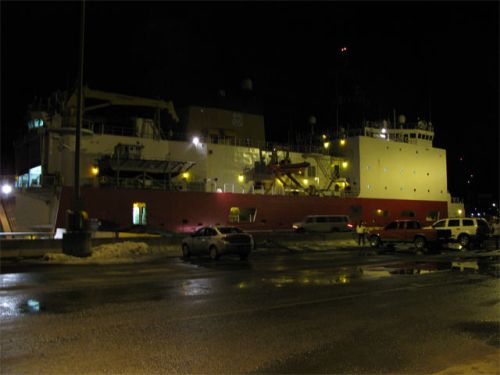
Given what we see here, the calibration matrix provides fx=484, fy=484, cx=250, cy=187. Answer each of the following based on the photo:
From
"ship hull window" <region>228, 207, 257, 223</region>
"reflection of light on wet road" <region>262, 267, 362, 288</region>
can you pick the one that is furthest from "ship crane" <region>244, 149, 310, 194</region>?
"reflection of light on wet road" <region>262, 267, 362, 288</region>

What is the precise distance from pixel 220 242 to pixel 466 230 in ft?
47.5

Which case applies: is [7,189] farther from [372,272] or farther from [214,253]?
[372,272]

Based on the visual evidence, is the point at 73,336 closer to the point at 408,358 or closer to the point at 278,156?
the point at 408,358

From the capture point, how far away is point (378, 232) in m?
26.8

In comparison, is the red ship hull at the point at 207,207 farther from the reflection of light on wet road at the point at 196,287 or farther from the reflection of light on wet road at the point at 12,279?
the reflection of light on wet road at the point at 196,287

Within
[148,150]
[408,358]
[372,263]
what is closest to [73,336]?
→ [408,358]

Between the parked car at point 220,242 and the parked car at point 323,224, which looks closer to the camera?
the parked car at point 220,242

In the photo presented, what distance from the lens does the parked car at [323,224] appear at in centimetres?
3322

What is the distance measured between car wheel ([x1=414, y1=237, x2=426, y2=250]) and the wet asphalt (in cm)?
1197

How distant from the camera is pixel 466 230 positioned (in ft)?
84.3

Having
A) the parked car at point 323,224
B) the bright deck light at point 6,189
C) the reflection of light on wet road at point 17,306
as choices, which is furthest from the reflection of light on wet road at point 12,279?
the parked car at point 323,224

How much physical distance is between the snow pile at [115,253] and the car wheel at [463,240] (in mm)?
15236

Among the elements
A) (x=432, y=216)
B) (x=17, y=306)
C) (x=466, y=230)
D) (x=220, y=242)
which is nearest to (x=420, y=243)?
(x=466, y=230)

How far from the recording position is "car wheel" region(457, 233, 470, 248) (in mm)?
25531
